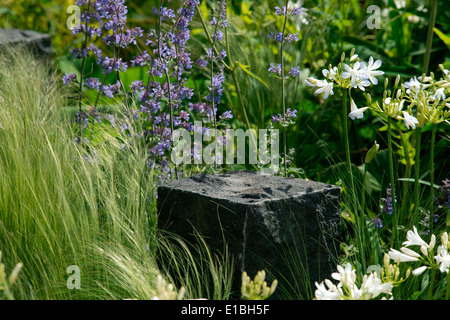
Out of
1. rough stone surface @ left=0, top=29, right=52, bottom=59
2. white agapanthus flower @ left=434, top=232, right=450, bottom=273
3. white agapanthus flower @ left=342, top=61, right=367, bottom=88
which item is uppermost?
rough stone surface @ left=0, top=29, right=52, bottom=59

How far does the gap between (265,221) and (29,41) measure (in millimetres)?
2874

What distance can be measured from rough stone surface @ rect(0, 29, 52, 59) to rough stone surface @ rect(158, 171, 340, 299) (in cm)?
239

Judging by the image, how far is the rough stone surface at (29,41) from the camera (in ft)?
11.9

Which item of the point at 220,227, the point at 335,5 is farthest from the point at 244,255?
the point at 335,5

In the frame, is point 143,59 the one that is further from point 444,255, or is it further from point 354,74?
point 444,255

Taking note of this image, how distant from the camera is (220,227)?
168cm

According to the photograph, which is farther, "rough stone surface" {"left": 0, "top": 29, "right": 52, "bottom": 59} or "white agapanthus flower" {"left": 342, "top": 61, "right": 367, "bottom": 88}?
"rough stone surface" {"left": 0, "top": 29, "right": 52, "bottom": 59}

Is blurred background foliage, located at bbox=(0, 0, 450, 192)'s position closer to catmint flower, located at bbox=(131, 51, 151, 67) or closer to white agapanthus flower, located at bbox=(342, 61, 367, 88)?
catmint flower, located at bbox=(131, 51, 151, 67)

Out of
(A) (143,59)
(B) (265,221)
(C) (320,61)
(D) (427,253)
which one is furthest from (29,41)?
(D) (427,253)

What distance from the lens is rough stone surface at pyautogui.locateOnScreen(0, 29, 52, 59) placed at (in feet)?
11.9

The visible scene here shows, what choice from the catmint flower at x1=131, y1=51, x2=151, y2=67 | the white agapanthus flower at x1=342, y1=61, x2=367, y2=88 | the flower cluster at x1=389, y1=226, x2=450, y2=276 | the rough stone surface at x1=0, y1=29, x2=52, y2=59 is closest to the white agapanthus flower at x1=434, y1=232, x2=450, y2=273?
the flower cluster at x1=389, y1=226, x2=450, y2=276

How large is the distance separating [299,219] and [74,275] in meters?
0.76

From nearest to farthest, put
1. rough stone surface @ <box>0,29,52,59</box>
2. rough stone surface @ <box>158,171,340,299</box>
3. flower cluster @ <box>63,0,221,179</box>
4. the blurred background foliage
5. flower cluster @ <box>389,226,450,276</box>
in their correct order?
1. flower cluster @ <box>389,226,450,276</box>
2. rough stone surface @ <box>158,171,340,299</box>
3. flower cluster @ <box>63,0,221,179</box>
4. the blurred background foliage
5. rough stone surface @ <box>0,29,52,59</box>
